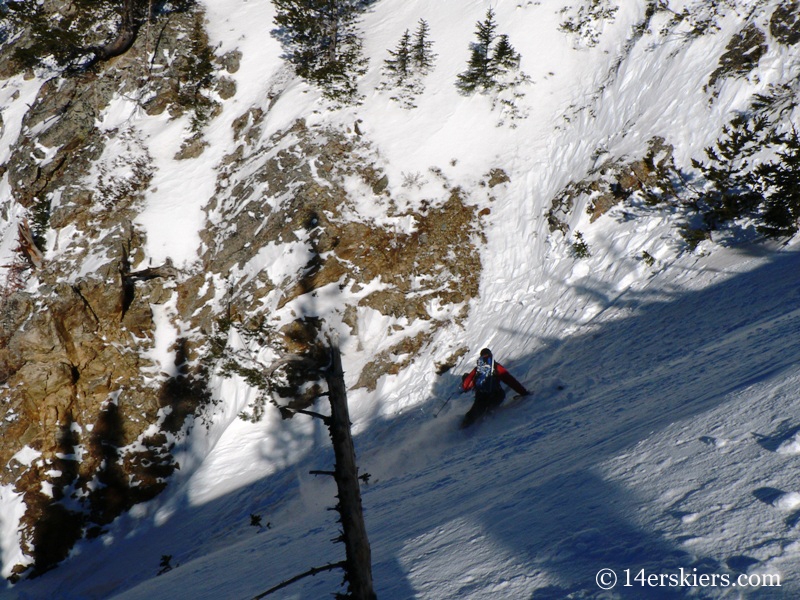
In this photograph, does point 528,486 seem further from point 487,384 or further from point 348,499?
point 487,384

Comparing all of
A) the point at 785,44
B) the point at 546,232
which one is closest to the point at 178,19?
the point at 546,232

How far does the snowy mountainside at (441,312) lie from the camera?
177 inches

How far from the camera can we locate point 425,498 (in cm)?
781

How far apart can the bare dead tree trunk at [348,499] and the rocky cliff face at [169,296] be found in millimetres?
9868

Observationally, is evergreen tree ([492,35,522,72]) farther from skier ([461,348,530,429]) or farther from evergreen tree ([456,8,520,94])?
skier ([461,348,530,429])

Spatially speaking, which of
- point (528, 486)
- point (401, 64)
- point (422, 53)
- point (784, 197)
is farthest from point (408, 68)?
point (528, 486)

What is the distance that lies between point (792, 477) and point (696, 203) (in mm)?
10546

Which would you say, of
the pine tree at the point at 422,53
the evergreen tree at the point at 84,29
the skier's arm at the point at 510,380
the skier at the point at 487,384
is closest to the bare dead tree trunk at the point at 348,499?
the skier at the point at 487,384

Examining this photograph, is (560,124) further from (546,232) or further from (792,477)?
(792,477)

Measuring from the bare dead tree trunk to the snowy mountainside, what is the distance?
2.04 feet

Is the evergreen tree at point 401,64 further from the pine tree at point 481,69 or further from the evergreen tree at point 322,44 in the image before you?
the pine tree at point 481,69

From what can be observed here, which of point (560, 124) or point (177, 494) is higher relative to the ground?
point (560, 124)

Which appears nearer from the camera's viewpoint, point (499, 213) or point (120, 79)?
point (499, 213)

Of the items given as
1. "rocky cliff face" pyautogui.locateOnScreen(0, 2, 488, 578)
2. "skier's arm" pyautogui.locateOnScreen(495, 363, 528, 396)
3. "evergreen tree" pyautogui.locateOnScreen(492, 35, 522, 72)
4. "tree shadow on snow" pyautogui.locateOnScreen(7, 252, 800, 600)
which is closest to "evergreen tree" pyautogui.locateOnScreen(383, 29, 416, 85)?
"evergreen tree" pyautogui.locateOnScreen(492, 35, 522, 72)
